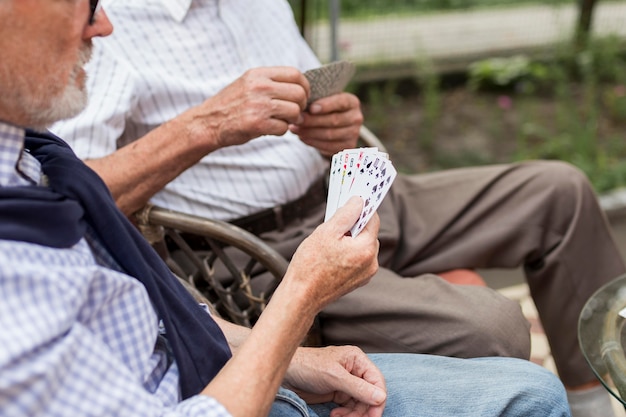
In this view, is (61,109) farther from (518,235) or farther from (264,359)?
(518,235)

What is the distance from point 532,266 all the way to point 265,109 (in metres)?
1.01

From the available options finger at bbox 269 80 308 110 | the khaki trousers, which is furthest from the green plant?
finger at bbox 269 80 308 110

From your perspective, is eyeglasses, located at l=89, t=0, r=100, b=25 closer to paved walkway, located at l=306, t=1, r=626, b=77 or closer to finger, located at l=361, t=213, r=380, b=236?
finger, located at l=361, t=213, r=380, b=236

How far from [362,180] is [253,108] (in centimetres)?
44

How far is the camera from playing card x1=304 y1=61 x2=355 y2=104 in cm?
188

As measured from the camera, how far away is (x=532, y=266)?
2.34m

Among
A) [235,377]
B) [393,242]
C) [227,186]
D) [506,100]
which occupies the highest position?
[235,377]

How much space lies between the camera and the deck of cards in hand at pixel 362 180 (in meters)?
1.43

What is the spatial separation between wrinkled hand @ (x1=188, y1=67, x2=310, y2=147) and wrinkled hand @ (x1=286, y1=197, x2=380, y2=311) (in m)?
0.44

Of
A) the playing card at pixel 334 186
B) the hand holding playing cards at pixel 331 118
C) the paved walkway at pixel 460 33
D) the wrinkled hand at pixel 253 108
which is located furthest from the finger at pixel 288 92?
the paved walkway at pixel 460 33

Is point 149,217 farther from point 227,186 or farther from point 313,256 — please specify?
point 313,256

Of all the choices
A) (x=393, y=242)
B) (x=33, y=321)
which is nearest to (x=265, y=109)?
(x=393, y=242)

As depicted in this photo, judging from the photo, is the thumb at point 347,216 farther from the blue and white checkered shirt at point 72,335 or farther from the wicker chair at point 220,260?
the wicker chair at point 220,260

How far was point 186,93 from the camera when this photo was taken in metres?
2.06
